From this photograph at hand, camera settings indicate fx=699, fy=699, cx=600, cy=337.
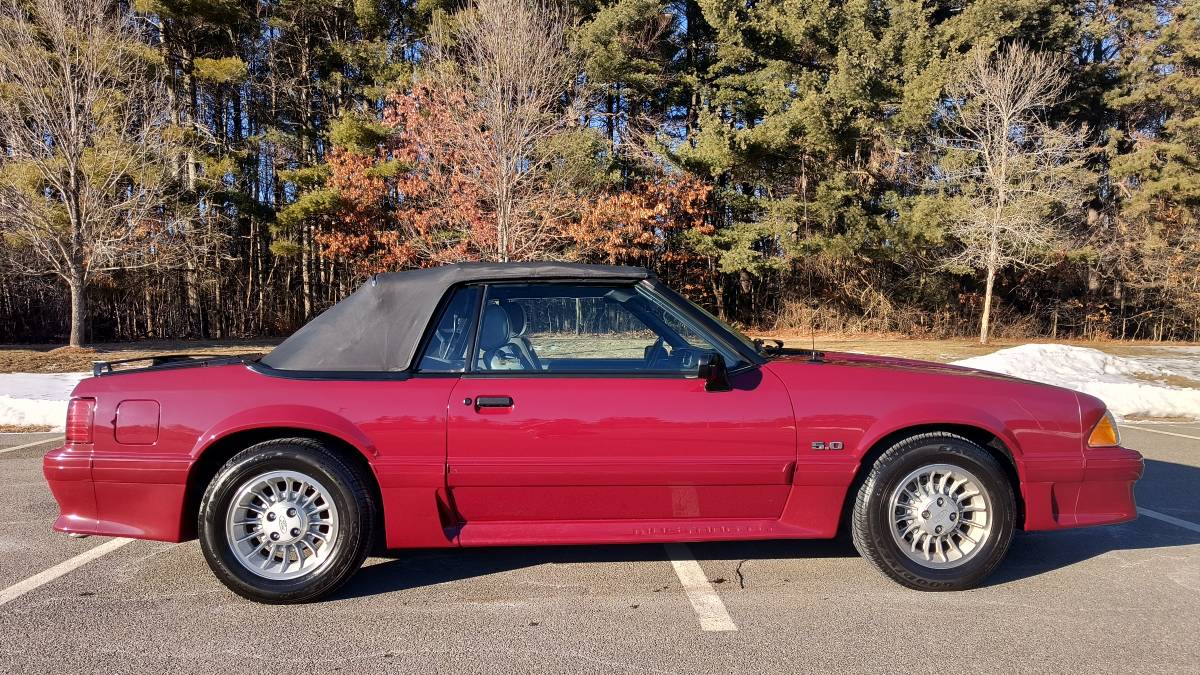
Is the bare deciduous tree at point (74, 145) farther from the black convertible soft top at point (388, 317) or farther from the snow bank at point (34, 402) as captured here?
the black convertible soft top at point (388, 317)

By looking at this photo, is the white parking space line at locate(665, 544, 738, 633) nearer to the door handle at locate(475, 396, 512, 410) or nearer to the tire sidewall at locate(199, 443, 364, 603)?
the door handle at locate(475, 396, 512, 410)

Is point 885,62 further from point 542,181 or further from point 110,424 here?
point 110,424

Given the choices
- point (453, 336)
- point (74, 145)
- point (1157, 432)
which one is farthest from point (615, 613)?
point (74, 145)

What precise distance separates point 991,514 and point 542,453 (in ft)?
7.26

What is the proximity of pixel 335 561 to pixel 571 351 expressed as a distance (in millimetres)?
1522

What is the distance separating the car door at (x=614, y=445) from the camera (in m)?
3.29

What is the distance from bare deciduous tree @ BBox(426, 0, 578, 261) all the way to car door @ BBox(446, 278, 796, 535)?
50.4 feet

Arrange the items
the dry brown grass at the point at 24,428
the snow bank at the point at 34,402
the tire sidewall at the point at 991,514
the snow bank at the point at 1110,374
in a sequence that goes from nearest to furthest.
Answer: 1. the tire sidewall at the point at 991,514
2. the dry brown grass at the point at 24,428
3. the snow bank at the point at 34,402
4. the snow bank at the point at 1110,374

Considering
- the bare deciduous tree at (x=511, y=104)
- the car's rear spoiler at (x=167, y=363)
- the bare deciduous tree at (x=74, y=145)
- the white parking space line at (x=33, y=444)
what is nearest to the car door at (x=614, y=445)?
the car's rear spoiler at (x=167, y=363)

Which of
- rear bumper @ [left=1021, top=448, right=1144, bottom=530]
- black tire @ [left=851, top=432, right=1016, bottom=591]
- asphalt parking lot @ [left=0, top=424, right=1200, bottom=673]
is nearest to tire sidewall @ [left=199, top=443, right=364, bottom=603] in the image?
asphalt parking lot @ [left=0, top=424, right=1200, bottom=673]

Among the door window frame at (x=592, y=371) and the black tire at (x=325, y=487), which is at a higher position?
the door window frame at (x=592, y=371)

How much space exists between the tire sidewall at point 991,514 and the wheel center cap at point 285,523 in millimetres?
2720

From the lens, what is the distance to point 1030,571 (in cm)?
373

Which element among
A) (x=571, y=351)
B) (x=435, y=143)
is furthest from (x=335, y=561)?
(x=435, y=143)
